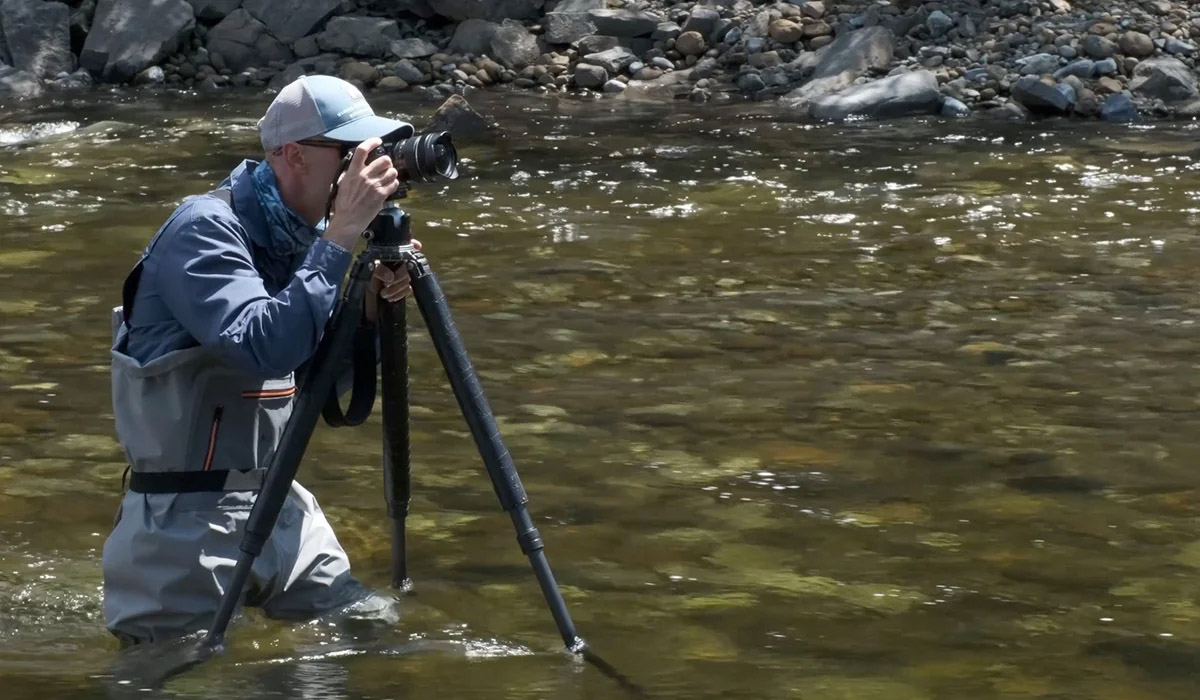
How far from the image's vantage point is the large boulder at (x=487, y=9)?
17953mm

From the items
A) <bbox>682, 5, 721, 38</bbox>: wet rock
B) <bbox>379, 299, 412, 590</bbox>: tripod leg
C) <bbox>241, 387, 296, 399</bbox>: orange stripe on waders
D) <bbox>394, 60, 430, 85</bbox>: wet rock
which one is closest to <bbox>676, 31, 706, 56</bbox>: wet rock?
<bbox>682, 5, 721, 38</bbox>: wet rock

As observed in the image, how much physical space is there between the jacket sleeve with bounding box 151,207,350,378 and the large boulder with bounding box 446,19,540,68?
45.4 feet

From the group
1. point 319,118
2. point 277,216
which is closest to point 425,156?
point 319,118

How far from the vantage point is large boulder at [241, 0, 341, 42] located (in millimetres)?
17906

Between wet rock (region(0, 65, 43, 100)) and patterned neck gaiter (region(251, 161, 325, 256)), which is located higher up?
patterned neck gaiter (region(251, 161, 325, 256))

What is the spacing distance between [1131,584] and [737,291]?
13.2 ft

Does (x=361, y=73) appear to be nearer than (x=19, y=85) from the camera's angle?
No

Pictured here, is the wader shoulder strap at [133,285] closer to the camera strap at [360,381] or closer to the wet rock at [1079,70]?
the camera strap at [360,381]

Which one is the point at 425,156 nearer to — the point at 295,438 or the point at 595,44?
the point at 295,438

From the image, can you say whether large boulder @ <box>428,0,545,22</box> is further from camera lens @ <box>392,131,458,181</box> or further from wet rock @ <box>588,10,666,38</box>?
camera lens @ <box>392,131,458,181</box>

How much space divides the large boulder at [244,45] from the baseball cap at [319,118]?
14416mm

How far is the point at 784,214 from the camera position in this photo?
10484mm

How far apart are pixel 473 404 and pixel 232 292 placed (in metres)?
0.54

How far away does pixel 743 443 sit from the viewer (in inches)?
234
